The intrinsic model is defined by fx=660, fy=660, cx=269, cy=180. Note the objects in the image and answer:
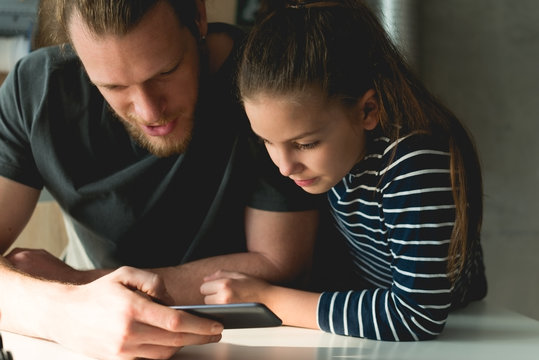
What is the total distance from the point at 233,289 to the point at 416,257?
1.02ft

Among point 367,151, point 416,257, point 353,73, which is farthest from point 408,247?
point 353,73

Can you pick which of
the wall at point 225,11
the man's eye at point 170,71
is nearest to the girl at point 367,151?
the man's eye at point 170,71

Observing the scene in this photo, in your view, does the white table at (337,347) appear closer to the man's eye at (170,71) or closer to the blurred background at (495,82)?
the man's eye at (170,71)

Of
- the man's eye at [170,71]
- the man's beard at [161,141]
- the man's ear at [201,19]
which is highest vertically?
the man's ear at [201,19]

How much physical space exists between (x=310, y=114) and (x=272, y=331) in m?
0.35

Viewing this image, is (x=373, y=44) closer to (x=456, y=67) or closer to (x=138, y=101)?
(x=138, y=101)

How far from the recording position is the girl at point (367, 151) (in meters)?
1.02

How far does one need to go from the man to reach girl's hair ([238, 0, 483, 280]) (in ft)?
0.67

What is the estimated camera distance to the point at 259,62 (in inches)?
41.5

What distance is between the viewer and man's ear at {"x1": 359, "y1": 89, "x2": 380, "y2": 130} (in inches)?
42.5

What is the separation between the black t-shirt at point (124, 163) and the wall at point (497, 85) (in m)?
1.20

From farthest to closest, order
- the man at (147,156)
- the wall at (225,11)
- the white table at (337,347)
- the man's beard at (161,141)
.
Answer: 1. the wall at (225,11)
2. the man's beard at (161,141)
3. the man at (147,156)
4. the white table at (337,347)

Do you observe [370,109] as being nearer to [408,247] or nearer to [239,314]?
[408,247]

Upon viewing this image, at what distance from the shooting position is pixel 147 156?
1363mm
